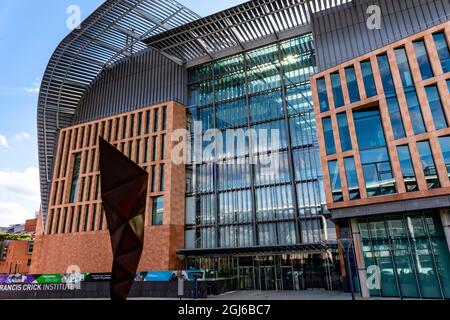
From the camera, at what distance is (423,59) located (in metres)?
23.7

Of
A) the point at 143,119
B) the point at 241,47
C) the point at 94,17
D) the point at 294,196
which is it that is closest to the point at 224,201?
the point at 294,196

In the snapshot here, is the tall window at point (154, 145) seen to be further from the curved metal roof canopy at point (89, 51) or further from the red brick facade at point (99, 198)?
the curved metal roof canopy at point (89, 51)

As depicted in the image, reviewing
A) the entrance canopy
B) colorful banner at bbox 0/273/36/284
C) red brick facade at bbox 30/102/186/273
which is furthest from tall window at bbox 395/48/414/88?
colorful banner at bbox 0/273/36/284

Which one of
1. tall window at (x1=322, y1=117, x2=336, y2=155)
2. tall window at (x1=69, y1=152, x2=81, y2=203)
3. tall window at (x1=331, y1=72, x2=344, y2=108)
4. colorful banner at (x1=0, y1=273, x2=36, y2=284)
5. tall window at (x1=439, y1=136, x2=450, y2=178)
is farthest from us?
tall window at (x1=69, y1=152, x2=81, y2=203)

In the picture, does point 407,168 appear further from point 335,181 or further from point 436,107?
point 335,181

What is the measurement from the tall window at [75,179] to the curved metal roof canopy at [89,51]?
262 inches

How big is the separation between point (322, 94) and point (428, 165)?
10.5 m

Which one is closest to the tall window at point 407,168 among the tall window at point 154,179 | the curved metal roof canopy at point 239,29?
the curved metal roof canopy at point 239,29

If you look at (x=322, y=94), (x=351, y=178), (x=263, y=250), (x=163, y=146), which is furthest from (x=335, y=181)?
(x=163, y=146)

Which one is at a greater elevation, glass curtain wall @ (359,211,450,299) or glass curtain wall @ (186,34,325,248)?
glass curtain wall @ (186,34,325,248)

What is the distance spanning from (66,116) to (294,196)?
129ft

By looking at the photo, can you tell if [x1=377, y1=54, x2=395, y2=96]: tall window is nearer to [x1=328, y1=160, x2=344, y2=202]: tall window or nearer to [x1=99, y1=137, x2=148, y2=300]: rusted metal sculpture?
[x1=328, y1=160, x2=344, y2=202]: tall window

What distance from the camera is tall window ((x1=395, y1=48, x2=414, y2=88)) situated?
24.0 metres

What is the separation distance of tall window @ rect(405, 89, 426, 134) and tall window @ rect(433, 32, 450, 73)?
2.46 metres
